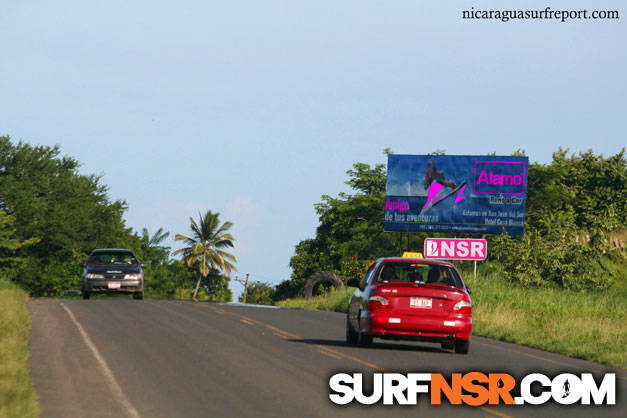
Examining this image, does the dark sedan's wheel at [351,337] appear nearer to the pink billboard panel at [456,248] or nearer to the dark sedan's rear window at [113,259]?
the dark sedan's rear window at [113,259]

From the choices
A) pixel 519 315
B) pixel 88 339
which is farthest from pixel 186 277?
pixel 88 339

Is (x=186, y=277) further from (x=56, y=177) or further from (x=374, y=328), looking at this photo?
(x=374, y=328)

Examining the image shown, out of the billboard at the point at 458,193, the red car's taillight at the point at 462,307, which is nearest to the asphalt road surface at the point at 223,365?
the red car's taillight at the point at 462,307

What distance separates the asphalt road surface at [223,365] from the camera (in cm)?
1032

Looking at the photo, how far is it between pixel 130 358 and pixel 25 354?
1570 millimetres

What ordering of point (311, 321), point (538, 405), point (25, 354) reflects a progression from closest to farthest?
point (538, 405)
point (25, 354)
point (311, 321)

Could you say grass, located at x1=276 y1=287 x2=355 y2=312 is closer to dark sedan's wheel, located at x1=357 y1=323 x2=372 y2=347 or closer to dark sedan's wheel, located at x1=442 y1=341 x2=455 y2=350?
dark sedan's wheel, located at x1=442 y1=341 x2=455 y2=350

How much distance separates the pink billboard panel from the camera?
37.0 metres

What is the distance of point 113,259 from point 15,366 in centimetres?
2128

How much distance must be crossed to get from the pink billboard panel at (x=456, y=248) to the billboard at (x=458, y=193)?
3.32 meters

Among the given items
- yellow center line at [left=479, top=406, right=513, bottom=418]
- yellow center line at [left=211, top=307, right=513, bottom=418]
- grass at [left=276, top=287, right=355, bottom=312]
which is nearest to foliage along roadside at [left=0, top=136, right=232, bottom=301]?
grass at [left=276, top=287, right=355, bottom=312]

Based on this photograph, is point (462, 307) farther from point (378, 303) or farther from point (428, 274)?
point (378, 303)

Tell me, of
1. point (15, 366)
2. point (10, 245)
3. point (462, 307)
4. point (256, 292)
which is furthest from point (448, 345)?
point (256, 292)

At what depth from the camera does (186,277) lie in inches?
4171
